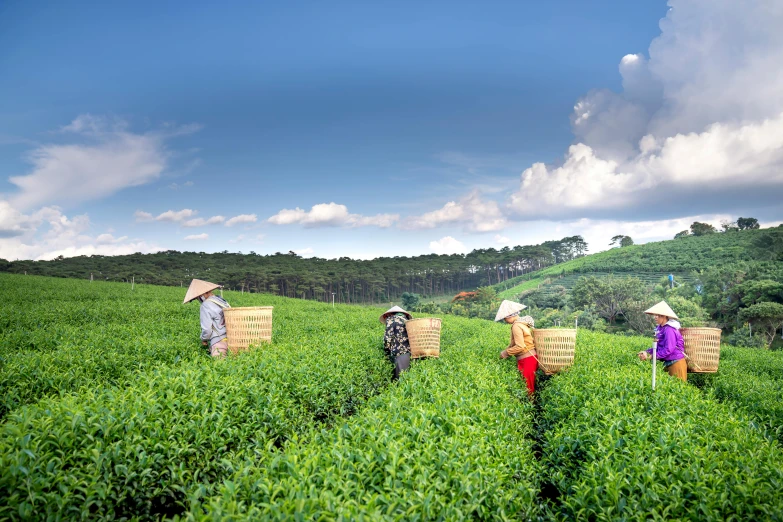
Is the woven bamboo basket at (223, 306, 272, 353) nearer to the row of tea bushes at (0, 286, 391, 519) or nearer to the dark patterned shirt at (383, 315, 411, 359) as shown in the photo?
the row of tea bushes at (0, 286, 391, 519)

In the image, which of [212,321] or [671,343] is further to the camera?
[671,343]

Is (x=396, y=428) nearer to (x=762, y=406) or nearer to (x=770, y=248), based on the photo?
(x=762, y=406)

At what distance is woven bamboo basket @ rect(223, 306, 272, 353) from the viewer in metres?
7.09

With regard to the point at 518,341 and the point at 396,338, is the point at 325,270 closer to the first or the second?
the point at 396,338

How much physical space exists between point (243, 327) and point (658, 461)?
594 cm

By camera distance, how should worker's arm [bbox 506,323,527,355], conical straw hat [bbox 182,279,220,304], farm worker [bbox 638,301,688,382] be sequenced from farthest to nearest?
farm worker [bbox 638,301,688,382] → conical straw hat [bbox 182,279,220,304] → worker's arm [bbox 506,323,527,355]

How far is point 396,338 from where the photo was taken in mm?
8172

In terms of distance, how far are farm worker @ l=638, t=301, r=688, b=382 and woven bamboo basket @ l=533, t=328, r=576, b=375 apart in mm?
1299

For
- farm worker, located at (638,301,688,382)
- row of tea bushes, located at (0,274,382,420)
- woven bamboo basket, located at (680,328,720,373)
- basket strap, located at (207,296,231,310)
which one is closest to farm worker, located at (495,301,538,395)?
farm worker, located at (638,301,688,382)

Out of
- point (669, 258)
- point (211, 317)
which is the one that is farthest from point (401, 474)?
point (669, 258)

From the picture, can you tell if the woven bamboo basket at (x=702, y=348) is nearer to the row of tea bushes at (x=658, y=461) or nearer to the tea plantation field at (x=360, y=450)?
the tea plantation field at (x=360, y=450)

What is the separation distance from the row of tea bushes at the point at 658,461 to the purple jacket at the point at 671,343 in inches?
82.2

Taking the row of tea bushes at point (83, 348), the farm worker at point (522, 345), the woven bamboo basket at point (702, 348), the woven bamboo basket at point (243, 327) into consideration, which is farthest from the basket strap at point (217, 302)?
the woven bamboo basket at point (702, 348)

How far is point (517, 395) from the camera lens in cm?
645
